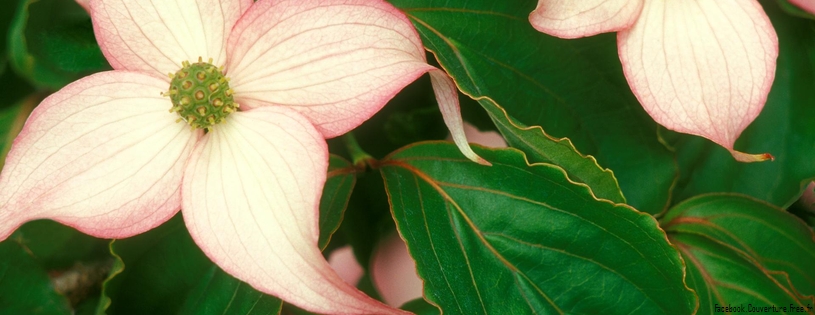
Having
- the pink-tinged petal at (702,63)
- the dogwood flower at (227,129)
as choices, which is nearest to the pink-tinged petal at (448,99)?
the dogwood flower at (227,129)

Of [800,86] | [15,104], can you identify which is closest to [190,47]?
[15,104]

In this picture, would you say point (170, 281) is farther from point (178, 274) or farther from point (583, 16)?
point (583, 16)

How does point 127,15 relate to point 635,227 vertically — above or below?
above

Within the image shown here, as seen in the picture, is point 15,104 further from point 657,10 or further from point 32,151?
point 657,10

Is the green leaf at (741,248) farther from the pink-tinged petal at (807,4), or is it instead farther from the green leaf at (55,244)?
the green leaf at (55,244)

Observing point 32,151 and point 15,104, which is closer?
point 32,151
